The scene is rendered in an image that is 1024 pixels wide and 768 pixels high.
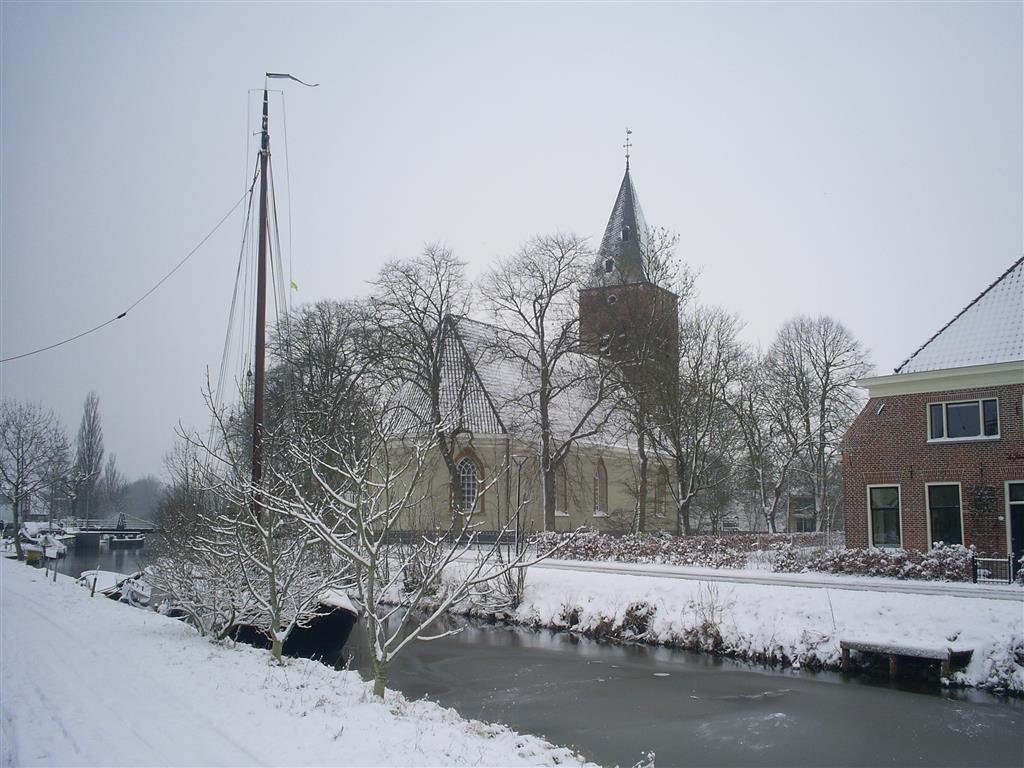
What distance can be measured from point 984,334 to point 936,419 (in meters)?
2.78

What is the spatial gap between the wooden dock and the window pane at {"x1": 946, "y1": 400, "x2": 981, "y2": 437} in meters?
10.4

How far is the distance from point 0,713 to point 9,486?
130ft

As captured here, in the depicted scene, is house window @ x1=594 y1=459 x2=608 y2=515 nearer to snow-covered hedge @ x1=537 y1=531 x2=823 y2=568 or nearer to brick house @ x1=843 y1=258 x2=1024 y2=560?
snow-covered hedge @ x1=537 y1=531 x2=823 y2=568

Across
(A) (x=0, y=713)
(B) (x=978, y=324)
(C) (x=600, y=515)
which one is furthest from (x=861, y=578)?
(C) (x=600, y=515)

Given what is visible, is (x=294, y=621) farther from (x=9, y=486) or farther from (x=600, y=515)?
(x=9, y=486)

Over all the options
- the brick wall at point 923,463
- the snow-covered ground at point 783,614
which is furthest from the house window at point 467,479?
the brick wall at point 923,463

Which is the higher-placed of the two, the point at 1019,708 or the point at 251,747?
the point at 251,747

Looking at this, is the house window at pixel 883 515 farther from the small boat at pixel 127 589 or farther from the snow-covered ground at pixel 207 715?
the small boat at pixel 127 589

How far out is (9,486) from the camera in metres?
42.3

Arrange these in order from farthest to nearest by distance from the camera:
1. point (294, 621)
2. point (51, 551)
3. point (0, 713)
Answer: point (51, 551) → point (294, 621) → point (0, 713)

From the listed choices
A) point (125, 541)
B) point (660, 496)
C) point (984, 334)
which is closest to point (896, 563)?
point (984, 334)

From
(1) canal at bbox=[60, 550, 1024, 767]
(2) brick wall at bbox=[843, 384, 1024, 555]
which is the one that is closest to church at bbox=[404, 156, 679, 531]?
(2) brick wall at bbox=[843, 384, 1024, 555]

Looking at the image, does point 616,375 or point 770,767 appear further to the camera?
point 616,375

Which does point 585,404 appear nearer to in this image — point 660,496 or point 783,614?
point 660,496
